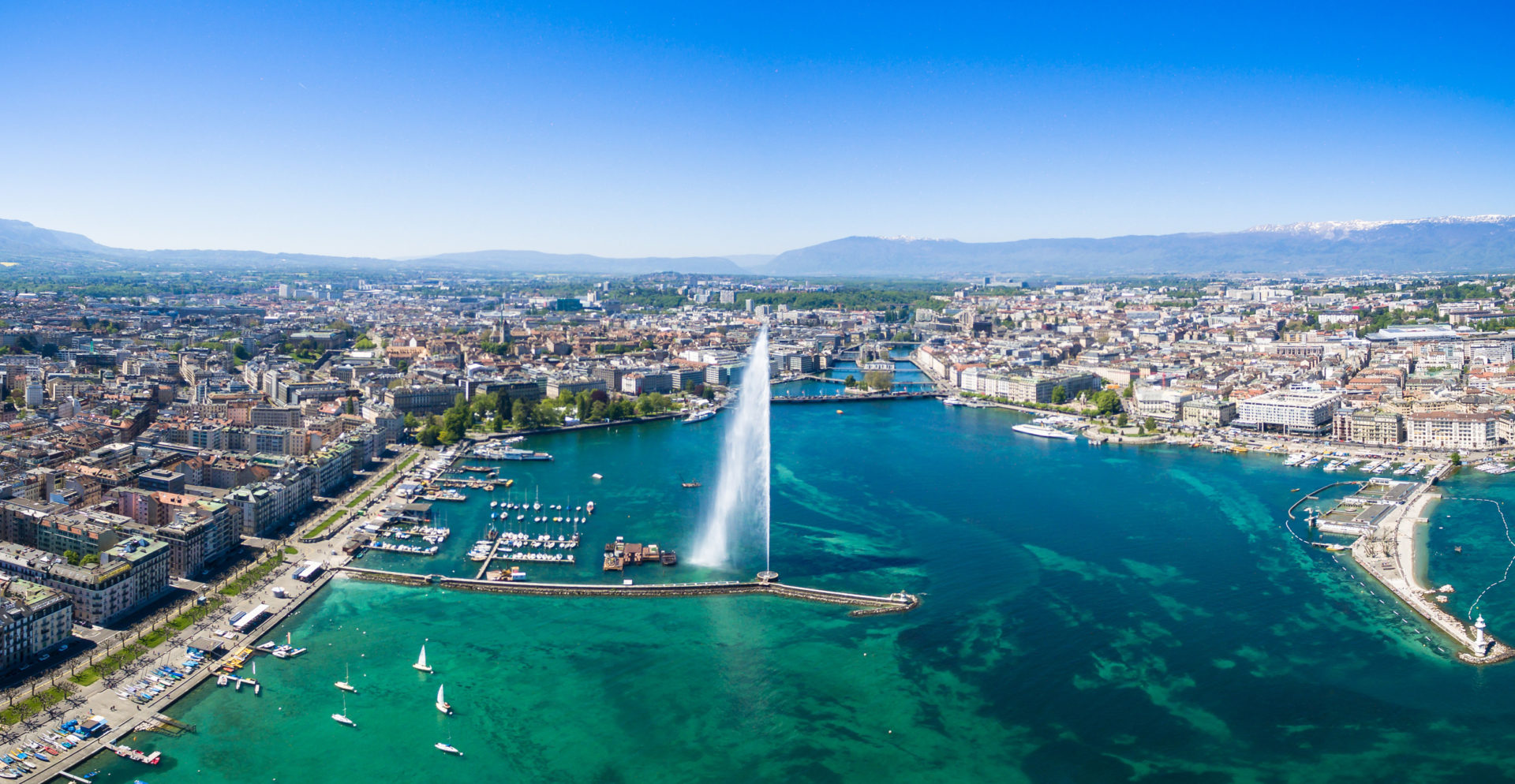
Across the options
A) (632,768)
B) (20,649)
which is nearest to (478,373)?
(20,649)

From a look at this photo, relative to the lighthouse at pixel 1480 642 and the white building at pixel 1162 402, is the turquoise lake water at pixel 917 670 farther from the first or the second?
the white building at pixel 1162 402

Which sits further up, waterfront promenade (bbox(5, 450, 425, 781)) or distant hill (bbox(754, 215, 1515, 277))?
distant hill (bbox(754, 215, 1515, 277))

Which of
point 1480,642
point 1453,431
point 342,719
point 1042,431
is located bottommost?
point 342,719

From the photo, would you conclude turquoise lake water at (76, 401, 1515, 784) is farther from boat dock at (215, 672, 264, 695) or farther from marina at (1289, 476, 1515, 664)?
marina at (1289, 476, 1515, 664)

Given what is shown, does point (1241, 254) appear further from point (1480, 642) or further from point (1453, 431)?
point (1480, 642)

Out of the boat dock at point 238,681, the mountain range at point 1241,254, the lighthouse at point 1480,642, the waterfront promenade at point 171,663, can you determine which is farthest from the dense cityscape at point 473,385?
the mountain range at point 1241,254

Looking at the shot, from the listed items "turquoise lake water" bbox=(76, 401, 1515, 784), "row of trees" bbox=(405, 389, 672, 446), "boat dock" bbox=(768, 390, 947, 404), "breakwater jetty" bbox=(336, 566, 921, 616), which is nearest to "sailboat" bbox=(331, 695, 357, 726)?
"turquoise lake water" bbox=(76, 401, 1515, 784)

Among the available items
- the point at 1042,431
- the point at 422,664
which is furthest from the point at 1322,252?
the point at 422,664

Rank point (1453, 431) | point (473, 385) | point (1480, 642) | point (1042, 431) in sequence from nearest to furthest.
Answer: point (1480, 642)
point (1453, 431)
point (1042, 431)
point (473, 385)
